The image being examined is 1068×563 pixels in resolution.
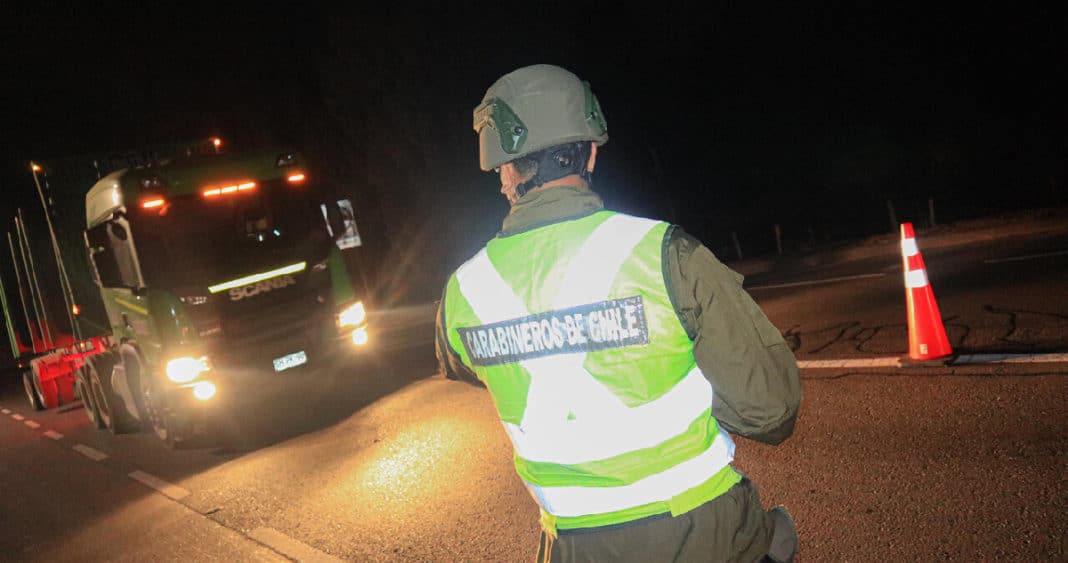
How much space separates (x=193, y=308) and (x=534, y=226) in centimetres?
726

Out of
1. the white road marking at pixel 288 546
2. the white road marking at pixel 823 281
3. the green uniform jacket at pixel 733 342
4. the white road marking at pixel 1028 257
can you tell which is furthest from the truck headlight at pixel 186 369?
the white road marking at pixel 1028 257

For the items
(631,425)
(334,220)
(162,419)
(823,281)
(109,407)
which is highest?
(334,220)

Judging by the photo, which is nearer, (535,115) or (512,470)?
(535,115)

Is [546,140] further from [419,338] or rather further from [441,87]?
[441,87]

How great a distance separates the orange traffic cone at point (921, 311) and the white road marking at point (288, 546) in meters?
4.69

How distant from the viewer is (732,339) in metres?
1.63

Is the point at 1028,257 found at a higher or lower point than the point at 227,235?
lower

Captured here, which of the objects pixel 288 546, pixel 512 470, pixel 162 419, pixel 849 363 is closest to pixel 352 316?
pixel 162 419

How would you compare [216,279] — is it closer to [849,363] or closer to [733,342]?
[849,363]

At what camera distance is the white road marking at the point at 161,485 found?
674 cm

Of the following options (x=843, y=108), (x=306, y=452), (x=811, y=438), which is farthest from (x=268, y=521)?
(x=843, y=108)

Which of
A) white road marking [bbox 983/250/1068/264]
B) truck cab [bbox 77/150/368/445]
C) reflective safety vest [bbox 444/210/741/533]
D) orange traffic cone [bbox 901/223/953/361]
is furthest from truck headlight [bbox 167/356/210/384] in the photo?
white road marking [bbox 983/250/1068/264]

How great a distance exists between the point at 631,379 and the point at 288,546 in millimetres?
4082

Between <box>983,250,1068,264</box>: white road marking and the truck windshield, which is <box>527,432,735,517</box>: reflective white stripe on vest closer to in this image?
the truck windshield
